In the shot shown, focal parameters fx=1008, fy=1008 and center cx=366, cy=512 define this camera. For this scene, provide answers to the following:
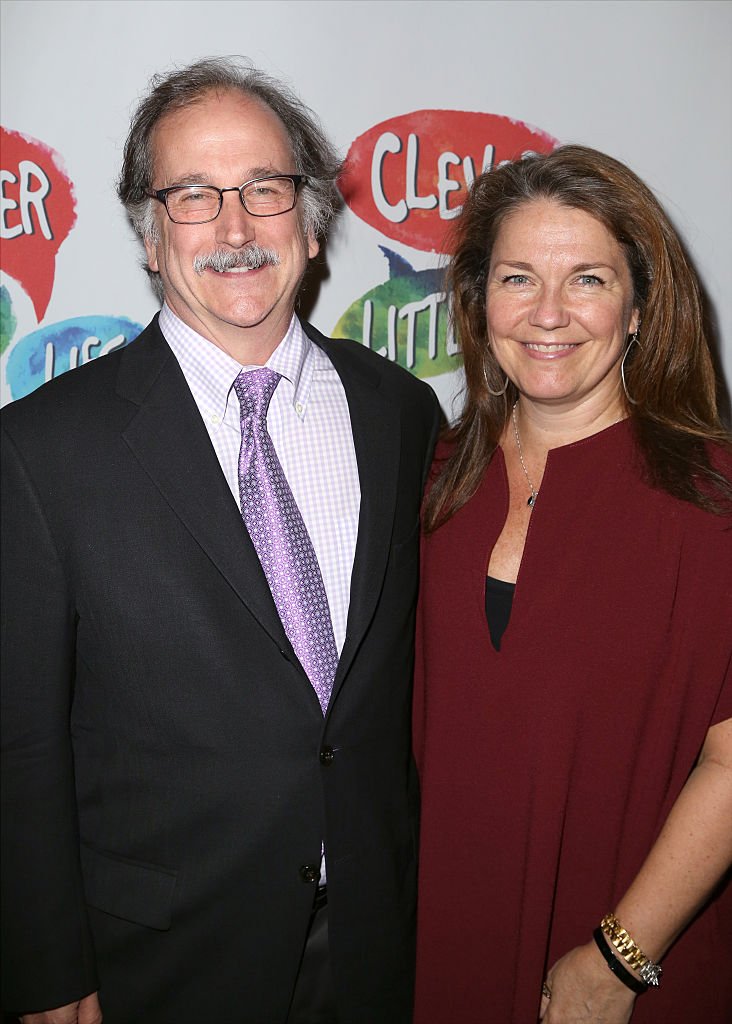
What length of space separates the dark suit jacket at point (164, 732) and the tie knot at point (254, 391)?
11 cm

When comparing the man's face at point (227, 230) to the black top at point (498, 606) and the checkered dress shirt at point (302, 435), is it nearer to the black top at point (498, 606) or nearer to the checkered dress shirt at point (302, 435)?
the checkered dress shirt at point (302, 435)

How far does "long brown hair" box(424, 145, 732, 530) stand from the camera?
5.55 feet

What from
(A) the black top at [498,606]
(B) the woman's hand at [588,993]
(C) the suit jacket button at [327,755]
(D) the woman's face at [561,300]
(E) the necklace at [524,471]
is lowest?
(B) the woman's hand at [588,993]

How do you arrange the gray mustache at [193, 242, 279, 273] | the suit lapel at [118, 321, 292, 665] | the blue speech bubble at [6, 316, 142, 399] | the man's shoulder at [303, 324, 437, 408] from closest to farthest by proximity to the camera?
the suit lapel at [118, 321, 292, 665] → the gray mustache at [193, 242, 279, 273] → the man's shoulder at [303, 324, 437, 408] → the blue speech bubble at [6, 316, 142, 399]

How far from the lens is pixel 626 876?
1678 mm

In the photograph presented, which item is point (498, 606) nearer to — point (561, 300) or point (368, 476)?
point (368, 476)

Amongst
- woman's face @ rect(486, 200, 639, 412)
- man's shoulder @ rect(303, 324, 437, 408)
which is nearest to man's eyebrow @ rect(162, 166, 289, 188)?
man's shoulder @ rect(303, 324, 437, 408)

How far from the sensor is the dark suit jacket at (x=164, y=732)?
1544 mm

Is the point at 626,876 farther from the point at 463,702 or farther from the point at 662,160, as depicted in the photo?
the point at 662,160

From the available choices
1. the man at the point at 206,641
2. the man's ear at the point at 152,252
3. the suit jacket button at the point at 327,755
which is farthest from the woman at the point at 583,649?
the man's ear at the point at 152,252

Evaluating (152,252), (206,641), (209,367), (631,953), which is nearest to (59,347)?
(152,252)

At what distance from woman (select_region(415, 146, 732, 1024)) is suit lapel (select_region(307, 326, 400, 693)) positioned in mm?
170

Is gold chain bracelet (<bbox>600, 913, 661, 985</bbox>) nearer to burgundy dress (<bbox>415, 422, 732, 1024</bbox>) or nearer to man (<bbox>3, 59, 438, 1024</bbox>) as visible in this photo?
burgundy dress (<bbox>415, 422, 732, 1024</bbox>)

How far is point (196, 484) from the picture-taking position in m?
1.56
